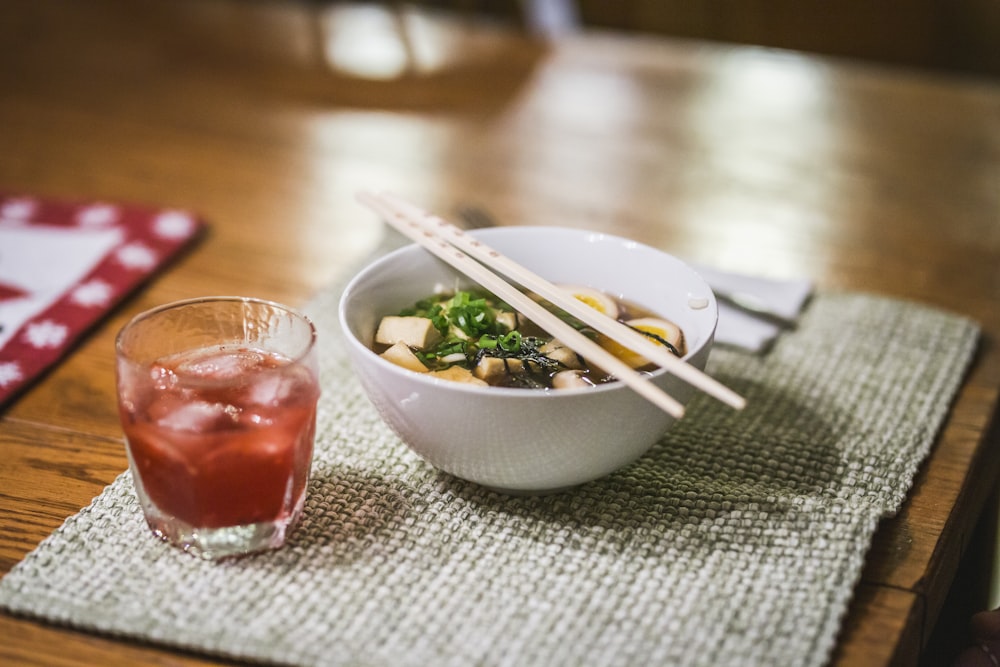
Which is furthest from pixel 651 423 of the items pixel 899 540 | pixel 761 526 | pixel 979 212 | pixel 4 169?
pixel 4 169

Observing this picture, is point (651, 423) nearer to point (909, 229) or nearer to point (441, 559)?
point (441, 559)

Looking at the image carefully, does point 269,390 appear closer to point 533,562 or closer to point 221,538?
point 221,538

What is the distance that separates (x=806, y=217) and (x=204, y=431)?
1166 mm

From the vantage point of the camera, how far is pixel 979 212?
1680 mm

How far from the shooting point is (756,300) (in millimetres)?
1337

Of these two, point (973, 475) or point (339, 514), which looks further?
point (973, 475)

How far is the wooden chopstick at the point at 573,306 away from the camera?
82 centimetres

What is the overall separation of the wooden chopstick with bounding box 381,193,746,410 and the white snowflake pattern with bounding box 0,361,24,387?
0.44 m

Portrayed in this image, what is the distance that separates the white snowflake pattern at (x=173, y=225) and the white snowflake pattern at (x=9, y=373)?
38 centimetres

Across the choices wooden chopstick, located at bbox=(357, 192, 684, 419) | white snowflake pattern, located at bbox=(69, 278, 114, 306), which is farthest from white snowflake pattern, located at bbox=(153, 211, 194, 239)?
wooden chopstick, located at bbox=(357, 192, 684, 419)

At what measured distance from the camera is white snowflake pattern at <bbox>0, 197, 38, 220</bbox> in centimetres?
155

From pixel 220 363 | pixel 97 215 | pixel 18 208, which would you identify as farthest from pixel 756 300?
pixel 18 208

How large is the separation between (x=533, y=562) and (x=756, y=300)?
607mm

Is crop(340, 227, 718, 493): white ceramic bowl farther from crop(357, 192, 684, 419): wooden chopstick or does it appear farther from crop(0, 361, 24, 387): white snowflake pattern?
crop(0, 361, 24, 387): white snowflake pattern
